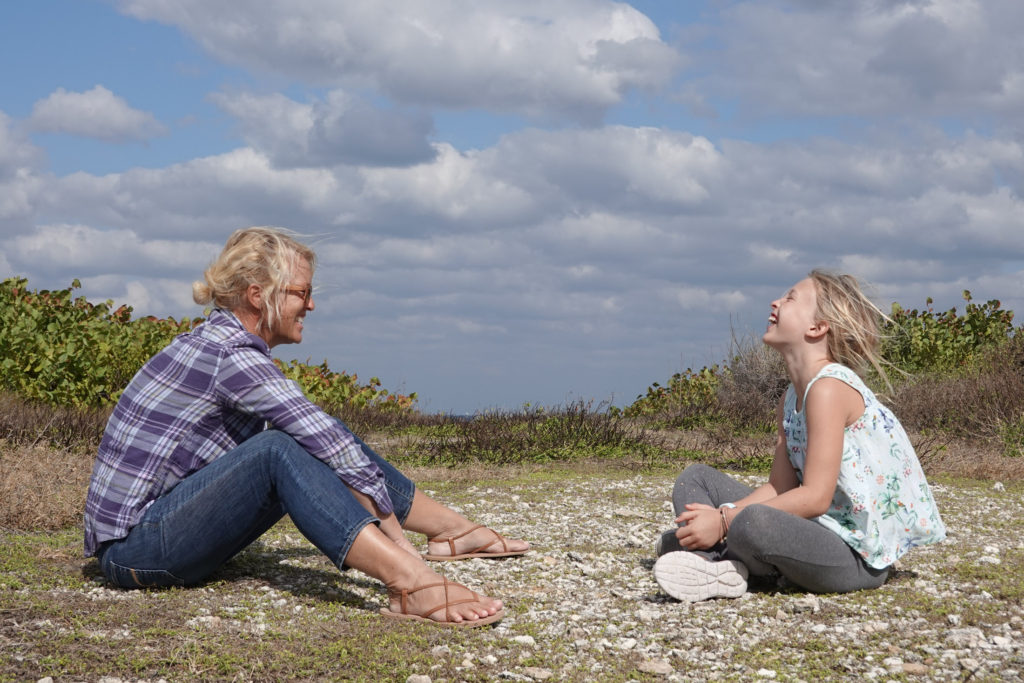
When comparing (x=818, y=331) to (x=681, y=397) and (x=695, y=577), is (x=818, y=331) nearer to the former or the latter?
(x=695, y=577)

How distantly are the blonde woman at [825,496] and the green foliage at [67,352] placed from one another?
9.40m

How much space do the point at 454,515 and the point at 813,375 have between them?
1.98m

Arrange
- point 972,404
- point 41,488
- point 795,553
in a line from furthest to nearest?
point 972,404
point 41,488
point 795,553

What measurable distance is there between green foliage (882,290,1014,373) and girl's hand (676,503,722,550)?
1374 cm

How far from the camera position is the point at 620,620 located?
3.98 m

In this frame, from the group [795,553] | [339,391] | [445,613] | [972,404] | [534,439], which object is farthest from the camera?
[339,391]

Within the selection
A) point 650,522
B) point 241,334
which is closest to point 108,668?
point 241,334

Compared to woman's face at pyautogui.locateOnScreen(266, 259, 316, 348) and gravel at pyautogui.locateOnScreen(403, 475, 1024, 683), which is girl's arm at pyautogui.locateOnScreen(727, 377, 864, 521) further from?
woman's face at pyautogui.locateOnScreen(266, 259, 316, 348)

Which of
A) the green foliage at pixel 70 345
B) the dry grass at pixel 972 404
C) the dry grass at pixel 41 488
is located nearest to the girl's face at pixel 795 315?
the dry grass at pixel 41 488

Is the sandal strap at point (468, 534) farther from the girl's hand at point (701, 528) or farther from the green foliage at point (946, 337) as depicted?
the green foliage at point (946, 337)

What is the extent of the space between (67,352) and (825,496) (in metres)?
10.1

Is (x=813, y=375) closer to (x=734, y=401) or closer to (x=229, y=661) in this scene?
(x=229, y=661)

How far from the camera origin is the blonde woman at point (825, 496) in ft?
13.4

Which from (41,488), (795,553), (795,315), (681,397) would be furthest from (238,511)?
(681,397)
